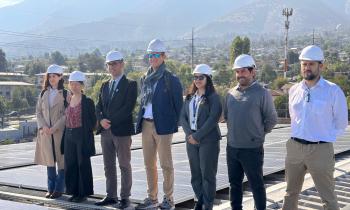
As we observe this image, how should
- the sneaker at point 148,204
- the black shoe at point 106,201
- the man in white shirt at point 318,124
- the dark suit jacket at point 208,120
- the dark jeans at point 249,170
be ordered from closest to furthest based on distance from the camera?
the man in white shirt at point 318,124, the dark jeans at point 249,170, the dark suit jacket at point 208,120, the sneaker at point 148,204, the black shoe at point 106,201

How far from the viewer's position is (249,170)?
6.10m

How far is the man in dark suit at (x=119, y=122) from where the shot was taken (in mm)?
7051

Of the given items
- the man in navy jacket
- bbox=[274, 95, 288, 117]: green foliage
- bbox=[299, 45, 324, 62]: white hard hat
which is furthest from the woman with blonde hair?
bbox=[274, 95, 288, 117]: green foliage

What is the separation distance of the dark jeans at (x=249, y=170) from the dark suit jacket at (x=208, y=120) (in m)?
0.28

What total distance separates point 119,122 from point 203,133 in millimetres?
1254

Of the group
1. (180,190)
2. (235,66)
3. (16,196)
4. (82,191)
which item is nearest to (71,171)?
(82,191)

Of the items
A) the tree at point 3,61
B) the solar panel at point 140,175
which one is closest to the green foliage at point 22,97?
the tree at point 3,61

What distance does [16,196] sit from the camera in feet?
26.3

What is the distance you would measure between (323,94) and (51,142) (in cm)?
399

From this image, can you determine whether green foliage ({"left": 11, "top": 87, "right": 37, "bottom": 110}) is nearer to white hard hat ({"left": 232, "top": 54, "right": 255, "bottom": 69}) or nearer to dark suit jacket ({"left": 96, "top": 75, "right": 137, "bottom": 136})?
dark suit jacket ({"left": 96, "top": 75, "right": 137, "bottom": 136})

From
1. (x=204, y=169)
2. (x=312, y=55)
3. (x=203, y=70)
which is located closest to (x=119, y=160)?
(x=204, y=169)

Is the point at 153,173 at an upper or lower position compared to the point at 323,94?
lower

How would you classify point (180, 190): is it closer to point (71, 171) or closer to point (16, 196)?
point (71, 171)

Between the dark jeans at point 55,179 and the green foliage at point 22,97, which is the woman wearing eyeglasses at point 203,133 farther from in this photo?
the green foliage at point 22,97
